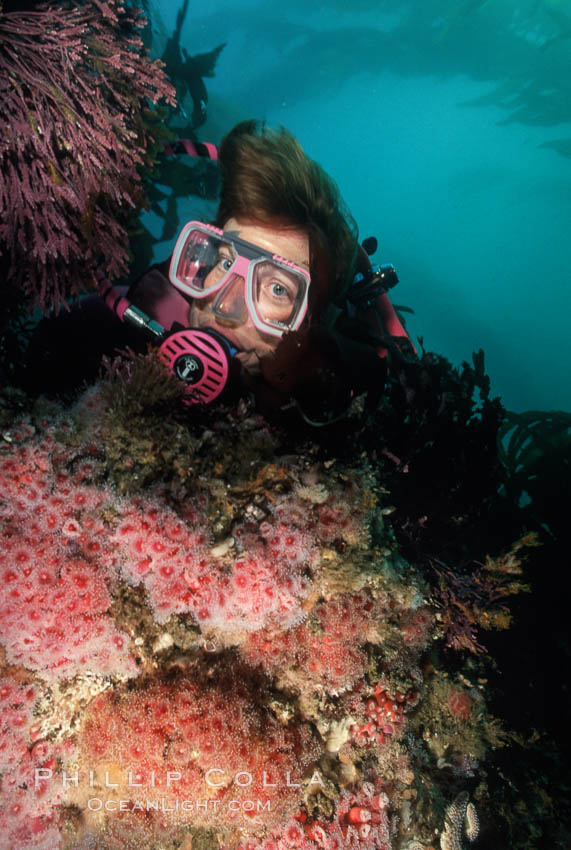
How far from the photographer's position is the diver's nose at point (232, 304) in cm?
384

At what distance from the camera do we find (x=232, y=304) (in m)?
3.88

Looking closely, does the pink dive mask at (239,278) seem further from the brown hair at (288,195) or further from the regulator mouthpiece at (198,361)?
the regulator mouthpiece at (198,361)

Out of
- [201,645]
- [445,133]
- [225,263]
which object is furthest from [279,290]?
[445,133]

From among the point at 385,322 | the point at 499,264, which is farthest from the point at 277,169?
the point at 499,264

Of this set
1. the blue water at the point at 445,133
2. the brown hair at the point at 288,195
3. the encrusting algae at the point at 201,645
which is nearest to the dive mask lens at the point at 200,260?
the brown hair at the point at 288,195

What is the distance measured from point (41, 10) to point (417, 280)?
73.9 metres

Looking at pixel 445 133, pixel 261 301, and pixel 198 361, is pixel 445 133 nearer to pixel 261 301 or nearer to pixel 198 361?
pixel 261 301

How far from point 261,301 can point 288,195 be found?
110cm

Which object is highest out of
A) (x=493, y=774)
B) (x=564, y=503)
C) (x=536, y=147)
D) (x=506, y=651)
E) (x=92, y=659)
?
(x=536, y=147)

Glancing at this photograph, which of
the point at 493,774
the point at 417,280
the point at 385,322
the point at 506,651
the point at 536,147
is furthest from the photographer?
the point at 417,280

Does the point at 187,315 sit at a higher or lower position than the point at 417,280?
lower

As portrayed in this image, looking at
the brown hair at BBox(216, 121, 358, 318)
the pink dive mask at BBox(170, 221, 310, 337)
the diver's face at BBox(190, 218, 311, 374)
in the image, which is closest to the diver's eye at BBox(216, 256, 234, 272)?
the pink dive mask at BBox(170, 221, 310, 337)

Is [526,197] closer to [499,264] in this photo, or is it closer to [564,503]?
[499,264]

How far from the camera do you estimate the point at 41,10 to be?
2334 millimetres
